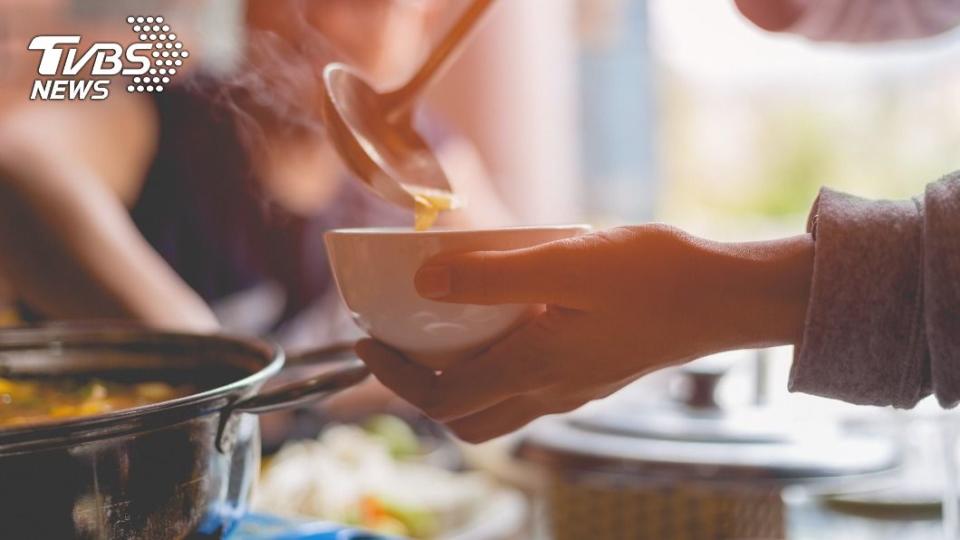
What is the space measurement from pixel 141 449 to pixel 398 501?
1074mm

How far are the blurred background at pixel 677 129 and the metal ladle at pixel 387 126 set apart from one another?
0.35 m

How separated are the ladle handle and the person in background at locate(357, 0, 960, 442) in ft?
1.03

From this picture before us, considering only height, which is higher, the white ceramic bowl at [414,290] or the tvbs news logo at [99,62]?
the tvbs news logo at [99,62]

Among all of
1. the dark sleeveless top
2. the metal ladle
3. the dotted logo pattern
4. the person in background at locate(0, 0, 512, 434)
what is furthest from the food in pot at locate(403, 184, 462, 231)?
the dark sleeveless top

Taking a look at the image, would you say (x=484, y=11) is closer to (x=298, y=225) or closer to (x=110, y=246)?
(x=110, y=246)

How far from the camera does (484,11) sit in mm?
924

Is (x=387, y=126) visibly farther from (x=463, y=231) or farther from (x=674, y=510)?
(x=674, y=510)

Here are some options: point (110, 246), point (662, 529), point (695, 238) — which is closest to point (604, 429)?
point (662, 529)

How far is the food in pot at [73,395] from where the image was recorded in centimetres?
91

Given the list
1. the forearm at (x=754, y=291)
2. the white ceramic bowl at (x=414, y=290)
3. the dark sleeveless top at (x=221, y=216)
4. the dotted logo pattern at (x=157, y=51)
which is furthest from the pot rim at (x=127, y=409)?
the dark sleeveless top at (x=221, y=216)

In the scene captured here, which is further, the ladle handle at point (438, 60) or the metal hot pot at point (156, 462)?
the ladle handle at point (438, 60)

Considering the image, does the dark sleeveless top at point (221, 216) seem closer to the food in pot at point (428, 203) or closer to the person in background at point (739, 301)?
the food in pot at point (428, 203)

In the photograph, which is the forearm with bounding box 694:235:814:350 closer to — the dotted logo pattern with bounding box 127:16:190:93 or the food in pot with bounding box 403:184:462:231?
the food in pot with bounding box 403:184:462:231

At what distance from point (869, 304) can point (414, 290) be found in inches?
13.6
